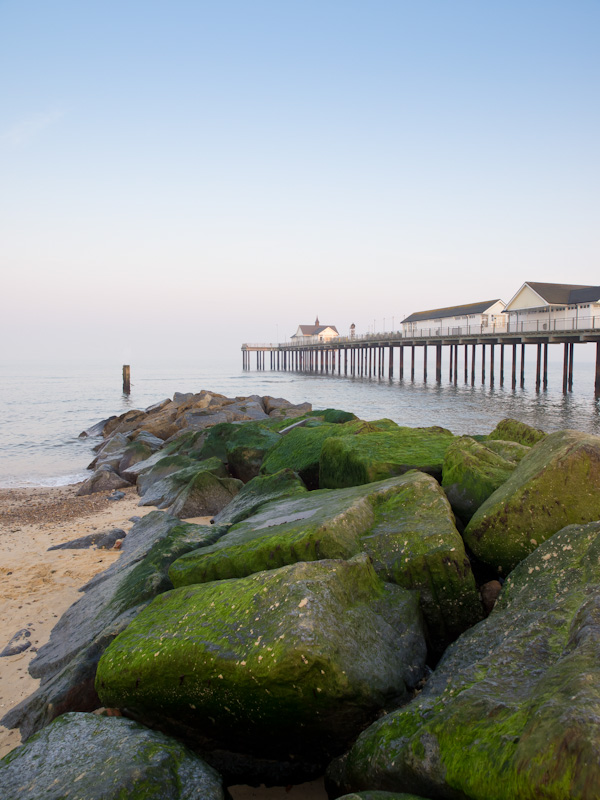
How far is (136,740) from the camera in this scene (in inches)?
103

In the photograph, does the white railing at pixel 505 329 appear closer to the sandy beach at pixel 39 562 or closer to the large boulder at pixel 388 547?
the sandy beach at pixel 39 562

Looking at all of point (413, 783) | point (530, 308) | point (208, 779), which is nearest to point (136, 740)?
point (208, 779)

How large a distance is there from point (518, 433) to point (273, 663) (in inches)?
210

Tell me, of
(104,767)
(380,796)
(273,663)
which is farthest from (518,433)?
(104,767)

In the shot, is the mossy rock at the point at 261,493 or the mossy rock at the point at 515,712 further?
the mossy rock at the point at 261,493

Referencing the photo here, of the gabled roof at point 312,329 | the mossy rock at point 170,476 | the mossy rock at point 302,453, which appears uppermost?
the gabled roof at point 312,329

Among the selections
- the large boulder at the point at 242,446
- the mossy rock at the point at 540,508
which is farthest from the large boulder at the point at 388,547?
the large boulder at the point at 242,446

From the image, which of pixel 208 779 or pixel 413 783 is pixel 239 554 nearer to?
pixel 208 779

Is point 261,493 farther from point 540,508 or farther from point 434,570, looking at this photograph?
point 540,508

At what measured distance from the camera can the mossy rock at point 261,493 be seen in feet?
18.8

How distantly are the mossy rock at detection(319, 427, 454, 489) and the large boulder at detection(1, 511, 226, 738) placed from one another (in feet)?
5.23

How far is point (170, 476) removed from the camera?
9711mm

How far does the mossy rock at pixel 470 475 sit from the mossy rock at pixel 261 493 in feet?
4.69

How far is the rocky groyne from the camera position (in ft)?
6.77
